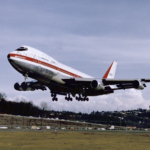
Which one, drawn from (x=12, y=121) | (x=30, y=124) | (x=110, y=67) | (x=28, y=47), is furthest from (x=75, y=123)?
(x=28, y=47)

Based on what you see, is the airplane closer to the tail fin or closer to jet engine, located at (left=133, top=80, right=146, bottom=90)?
jet engine, located at (left=133, top=80, right=146, bottom=90)

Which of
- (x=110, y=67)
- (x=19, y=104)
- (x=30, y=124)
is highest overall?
(x=110, y=67)

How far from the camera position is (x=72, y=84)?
51.6 m

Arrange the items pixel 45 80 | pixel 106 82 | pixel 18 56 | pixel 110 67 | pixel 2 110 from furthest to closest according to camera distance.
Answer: pixel 2 110
pixel 110 67
pixel 106 82
pixel 45 80
pixel 18 56

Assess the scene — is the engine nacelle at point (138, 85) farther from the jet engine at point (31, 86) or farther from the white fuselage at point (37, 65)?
the jet engine at point (31, 86)

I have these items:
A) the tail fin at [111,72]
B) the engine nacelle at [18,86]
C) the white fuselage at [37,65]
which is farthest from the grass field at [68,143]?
the tail fin at [111,72]

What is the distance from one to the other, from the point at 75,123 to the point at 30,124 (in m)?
17.9

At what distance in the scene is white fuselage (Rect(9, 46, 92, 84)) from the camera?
4281 centimetres

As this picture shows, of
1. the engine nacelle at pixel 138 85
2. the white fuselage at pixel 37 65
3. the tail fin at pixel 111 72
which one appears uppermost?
the tail fin at pixel 111 72

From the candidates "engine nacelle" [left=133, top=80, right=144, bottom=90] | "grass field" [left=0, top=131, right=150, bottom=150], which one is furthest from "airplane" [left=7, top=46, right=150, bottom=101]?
"grass field" [left=0, top=131, right=150, bottom=150]

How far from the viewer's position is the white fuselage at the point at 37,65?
4281cm

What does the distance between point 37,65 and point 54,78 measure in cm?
498

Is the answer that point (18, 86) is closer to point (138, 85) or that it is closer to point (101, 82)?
point (101, 82)

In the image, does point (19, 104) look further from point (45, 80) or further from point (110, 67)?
point (45, 80)
